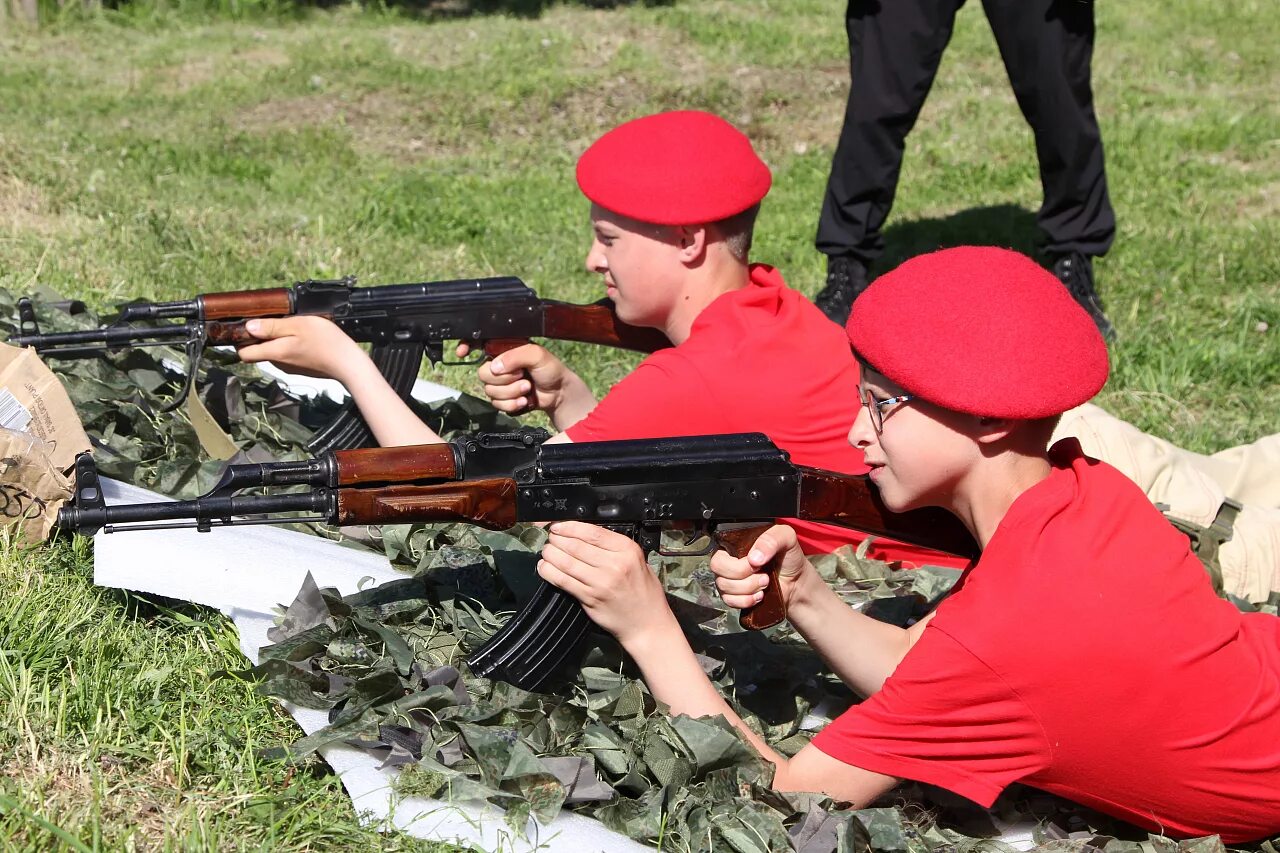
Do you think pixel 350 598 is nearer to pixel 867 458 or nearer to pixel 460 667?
pixel 460 667

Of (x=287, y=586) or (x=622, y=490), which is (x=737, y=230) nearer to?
(x=622, y=490)

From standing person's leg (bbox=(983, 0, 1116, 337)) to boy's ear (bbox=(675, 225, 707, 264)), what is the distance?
2977mm

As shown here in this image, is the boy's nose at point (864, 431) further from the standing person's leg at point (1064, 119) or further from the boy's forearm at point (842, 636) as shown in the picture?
the standing person's leg at point (1064, 119)

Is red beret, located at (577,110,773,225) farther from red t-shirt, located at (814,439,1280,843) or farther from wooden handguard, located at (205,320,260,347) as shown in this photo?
red t-shirt, located at (814,439,1280,843)

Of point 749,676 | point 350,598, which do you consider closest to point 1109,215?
point 749,676

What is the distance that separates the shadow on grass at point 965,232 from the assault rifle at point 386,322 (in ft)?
12.7

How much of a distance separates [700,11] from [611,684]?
424 inches

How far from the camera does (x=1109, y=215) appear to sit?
7.05 m

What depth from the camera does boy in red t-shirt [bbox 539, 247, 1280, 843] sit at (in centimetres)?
284

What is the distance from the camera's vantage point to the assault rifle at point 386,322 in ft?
14.7


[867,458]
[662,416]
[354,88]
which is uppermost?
[867,458]

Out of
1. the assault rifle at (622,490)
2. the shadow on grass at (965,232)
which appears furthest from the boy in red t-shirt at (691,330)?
the shadow on grass at (965,232)

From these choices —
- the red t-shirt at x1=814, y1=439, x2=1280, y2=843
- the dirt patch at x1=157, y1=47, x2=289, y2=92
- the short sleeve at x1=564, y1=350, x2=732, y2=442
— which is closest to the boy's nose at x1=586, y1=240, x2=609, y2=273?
the short sleeve at x1=564, y1=350, x2=732, y2=442

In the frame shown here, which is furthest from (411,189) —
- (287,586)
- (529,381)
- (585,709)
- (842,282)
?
(585,709)
